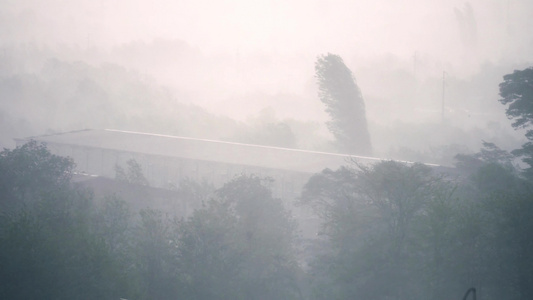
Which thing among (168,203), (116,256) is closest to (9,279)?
(116,256)

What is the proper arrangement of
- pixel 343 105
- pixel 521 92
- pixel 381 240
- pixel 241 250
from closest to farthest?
pixel 241 250 < pixel 381 240 < pixel 521 92 < pixel 343 105

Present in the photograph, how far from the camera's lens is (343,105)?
93.0 ft

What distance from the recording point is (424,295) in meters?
10.9

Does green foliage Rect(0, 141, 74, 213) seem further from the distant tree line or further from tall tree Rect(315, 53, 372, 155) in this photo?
tall tree Rect(315, 53, 372, 155)

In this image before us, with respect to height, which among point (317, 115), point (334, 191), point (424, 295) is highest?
point (317, 115)

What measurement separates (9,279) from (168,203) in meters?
8.18

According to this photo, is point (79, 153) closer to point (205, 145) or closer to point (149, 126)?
point (205, 145)

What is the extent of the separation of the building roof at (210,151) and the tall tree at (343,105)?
17.8 ft

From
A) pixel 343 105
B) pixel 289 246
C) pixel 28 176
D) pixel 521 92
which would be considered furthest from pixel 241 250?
pixel 343 105

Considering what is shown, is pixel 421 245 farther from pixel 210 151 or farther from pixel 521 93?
pixel 210 151

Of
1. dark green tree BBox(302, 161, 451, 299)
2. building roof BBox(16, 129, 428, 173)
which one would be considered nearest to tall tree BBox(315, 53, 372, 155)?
building roof BBox(16, 129, 428, 173)

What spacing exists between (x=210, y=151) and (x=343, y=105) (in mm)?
8626

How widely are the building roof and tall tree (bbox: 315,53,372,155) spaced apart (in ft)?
17.8

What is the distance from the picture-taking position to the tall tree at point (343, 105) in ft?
90.3
